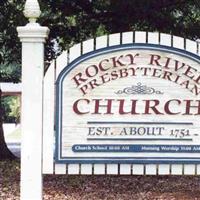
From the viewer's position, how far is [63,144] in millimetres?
6027

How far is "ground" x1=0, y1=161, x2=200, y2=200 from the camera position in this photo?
9195 millimetres

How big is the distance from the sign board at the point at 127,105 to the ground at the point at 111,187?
122 inches

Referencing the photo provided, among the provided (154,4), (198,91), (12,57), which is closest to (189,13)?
(154,4)

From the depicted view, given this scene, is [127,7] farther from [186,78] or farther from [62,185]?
[186,78]

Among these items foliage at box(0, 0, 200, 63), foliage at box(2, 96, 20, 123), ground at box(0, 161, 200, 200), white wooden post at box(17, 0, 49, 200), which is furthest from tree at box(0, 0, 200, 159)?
foliage at box(2, 96, 20, 123)

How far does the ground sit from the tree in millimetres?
2683

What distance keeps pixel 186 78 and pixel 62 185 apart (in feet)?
15.8

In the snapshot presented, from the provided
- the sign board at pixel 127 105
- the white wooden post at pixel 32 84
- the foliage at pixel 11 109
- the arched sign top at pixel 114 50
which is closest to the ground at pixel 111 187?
the sign board at pixel 127 105

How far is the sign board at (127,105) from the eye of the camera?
6.00 metres

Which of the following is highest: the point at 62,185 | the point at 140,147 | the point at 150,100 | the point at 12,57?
the point at 12,57

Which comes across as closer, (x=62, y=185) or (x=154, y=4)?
(x=62, y=185)

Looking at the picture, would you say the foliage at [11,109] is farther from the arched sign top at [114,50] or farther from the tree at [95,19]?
the arched sign top at [114,50]

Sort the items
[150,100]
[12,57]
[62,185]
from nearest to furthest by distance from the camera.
Answer: 1. [150,100]
2. [62,185]
3. [12,57]

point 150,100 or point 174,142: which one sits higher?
point 150,100
